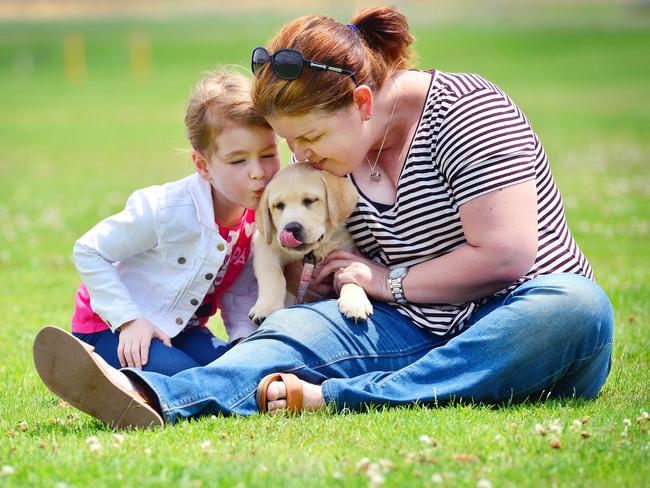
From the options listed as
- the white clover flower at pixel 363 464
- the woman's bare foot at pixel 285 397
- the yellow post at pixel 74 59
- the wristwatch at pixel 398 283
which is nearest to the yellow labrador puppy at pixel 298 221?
the wristwatch at pixel 398 283

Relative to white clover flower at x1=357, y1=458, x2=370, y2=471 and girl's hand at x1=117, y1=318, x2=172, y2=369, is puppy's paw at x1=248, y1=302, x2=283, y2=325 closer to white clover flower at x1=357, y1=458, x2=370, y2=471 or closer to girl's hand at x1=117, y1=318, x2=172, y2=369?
girl's hand at x1=117, y1=318, x2=172, y2=369

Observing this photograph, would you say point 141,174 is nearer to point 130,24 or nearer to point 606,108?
point 606,108

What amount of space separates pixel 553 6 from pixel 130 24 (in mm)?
35641

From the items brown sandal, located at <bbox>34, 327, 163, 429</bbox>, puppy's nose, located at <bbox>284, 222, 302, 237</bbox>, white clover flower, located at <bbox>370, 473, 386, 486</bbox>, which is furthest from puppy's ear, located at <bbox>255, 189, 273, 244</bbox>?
white clover flower, located at <bbox>370, 473, 386, 486</bbox>

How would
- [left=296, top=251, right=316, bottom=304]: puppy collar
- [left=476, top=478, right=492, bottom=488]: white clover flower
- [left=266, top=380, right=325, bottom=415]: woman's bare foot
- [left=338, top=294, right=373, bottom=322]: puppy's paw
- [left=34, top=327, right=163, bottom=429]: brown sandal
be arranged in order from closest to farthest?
[left=476, top=478, right=492, bottom=488]: white clover flower, [left=34, top=327, right=163, bottom=429]: brown sandal, [left=266, top=380, right=325, bottom=415]: woman's bare foot, [left=338, top=294, right=373, bottom=322]: puppy's paw, [left=296, top=251, right=316, bottom=304]: puppy collar

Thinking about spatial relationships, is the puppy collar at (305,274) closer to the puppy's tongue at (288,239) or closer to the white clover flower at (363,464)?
the puppy's tongue at (288,239)

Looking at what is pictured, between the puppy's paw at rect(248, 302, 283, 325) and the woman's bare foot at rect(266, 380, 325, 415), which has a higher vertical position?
the puppy's paw at rect(248, 302, 283, 325)

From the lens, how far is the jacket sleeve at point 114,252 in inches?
191

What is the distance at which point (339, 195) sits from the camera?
16.1 ft


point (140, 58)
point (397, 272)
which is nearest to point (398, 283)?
point (397, 272)

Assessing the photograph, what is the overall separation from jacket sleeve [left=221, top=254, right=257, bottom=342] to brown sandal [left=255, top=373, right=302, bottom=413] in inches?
40.5

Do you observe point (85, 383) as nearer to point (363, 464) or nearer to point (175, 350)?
point (175, 350)

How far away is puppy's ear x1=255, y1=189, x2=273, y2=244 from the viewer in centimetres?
499

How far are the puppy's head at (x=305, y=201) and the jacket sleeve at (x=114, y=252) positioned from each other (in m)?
0.63
